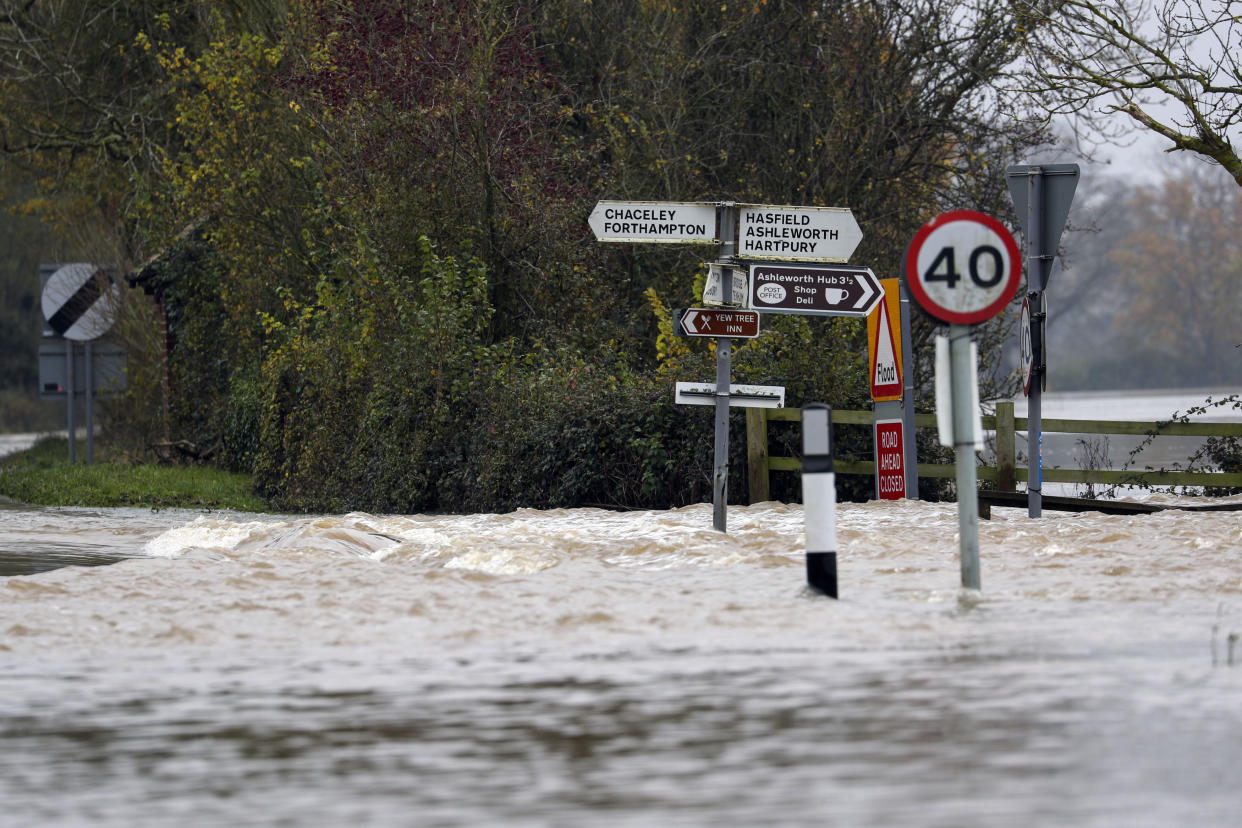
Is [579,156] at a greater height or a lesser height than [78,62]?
lesser

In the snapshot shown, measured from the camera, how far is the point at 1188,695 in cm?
654

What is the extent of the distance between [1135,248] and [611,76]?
10615 centimetres

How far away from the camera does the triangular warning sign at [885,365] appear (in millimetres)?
15555

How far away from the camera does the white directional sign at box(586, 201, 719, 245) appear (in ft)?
43.2

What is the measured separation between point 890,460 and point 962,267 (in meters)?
6.70

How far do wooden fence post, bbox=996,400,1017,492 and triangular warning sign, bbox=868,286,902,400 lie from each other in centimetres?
168

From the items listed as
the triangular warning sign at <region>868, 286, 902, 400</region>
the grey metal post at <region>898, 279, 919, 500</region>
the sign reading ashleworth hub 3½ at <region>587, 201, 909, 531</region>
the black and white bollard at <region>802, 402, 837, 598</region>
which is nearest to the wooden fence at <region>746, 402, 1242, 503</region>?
the grey metal post at <region>898, 279, 919, 500</region>

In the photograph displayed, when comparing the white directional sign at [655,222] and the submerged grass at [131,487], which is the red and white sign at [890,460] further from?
the submerged grass at [131,487]

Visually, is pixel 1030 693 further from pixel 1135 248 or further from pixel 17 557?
pixel 1135 248

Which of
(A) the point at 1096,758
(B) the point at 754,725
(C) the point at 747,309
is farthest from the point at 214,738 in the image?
(C) the point at 747,309

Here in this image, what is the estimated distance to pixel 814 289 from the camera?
1364cm

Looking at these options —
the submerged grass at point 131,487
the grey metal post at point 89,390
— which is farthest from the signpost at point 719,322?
the grey metal post at point 89,390

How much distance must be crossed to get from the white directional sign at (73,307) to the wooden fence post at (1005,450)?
15.4 metres

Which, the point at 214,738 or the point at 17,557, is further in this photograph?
the point at 17,557
